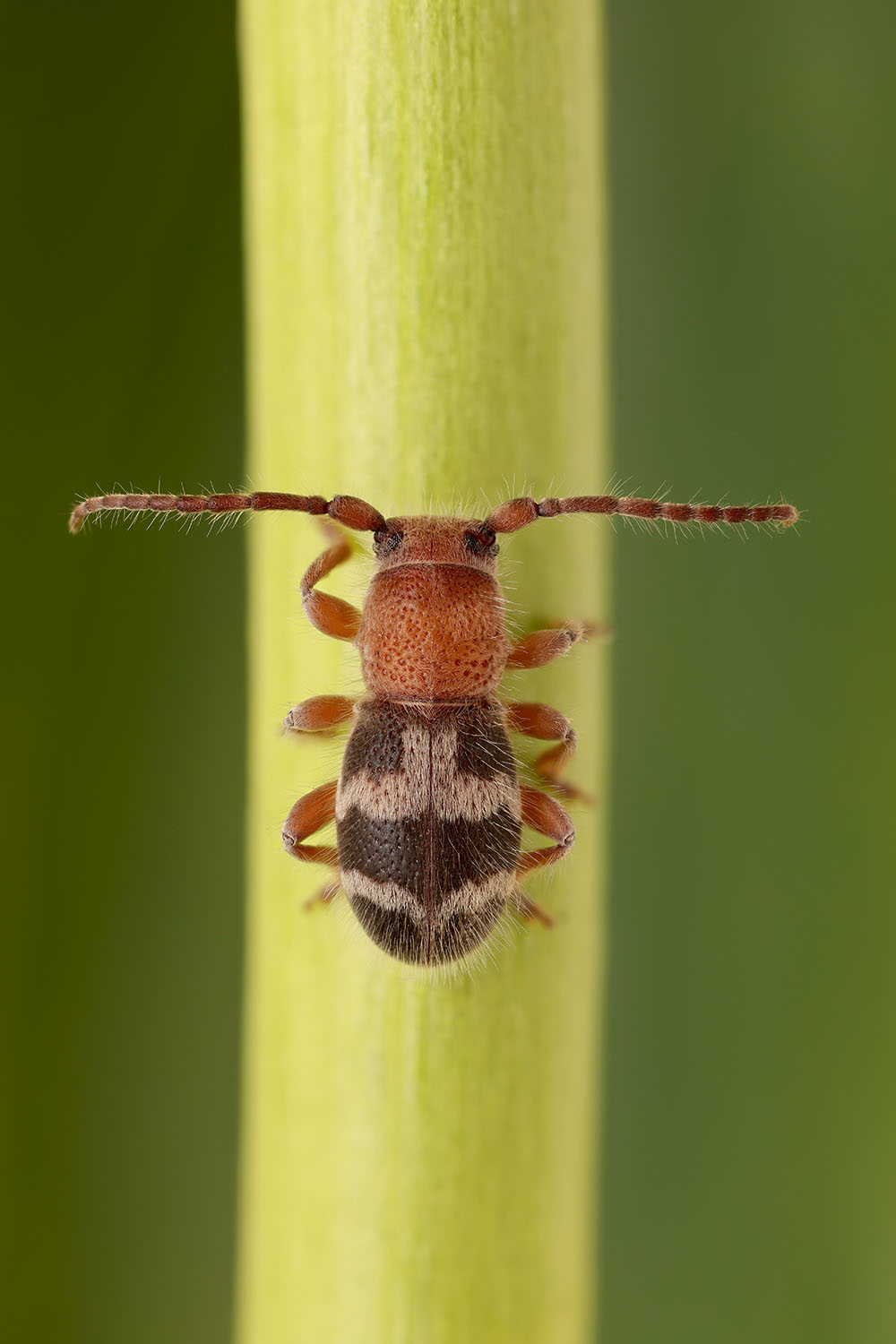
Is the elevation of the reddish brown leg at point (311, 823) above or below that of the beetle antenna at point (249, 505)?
below

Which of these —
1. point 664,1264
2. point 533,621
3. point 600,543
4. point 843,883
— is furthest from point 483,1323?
point 600,543

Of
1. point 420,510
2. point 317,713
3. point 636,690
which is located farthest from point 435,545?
point 636,690

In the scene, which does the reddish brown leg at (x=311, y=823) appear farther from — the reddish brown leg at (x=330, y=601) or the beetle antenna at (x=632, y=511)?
the beetle antenna at (x=632, y=511)

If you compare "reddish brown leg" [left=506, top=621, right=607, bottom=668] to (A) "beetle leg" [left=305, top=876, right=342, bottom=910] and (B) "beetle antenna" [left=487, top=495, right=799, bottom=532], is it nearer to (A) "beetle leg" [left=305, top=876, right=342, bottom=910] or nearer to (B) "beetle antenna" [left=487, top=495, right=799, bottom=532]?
(B) "beetle antenna" [left=487, top=495, right=799, bottom=532]

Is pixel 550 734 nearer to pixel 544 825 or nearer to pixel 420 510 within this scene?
pixel 544 825

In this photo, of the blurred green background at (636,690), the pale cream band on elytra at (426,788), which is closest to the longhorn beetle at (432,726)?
the pale cream band on elytra at (426,788)

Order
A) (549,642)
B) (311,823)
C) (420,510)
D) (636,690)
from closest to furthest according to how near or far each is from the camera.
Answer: (420,510), (549,642), (311,823), (636,690)
